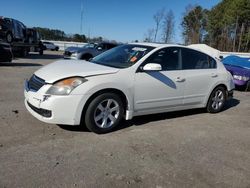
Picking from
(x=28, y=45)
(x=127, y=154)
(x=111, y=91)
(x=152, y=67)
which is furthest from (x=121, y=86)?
(x=28, y=45)

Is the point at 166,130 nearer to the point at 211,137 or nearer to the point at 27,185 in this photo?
the point at 211,137

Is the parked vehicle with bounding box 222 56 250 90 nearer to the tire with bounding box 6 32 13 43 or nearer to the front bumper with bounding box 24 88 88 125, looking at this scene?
the front bumper with bounding box 24 88 88 125

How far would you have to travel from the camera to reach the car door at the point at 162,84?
17.4 feet

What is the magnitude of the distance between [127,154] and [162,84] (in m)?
1.86

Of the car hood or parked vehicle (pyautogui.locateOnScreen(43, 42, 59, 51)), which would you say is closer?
the car hood

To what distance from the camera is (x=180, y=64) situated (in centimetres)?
602

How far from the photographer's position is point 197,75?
6270 millimetres

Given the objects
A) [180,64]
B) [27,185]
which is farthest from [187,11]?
[27,185]

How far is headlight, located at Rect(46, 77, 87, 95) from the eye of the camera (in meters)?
4.55

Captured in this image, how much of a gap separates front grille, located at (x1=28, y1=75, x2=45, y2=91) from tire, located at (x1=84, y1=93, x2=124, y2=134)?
2.80 ft

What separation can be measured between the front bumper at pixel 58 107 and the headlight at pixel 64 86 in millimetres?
76

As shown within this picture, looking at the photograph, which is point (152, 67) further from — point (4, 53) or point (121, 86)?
point (4, 53)

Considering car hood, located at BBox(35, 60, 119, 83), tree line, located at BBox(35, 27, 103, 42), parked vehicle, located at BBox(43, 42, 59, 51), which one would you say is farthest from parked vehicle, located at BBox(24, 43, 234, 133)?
tree line, located at BBox(35, 27, 103, 42)

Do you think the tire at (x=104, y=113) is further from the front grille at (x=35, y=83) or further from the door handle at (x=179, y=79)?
the door handle at (x=179, y=79)
